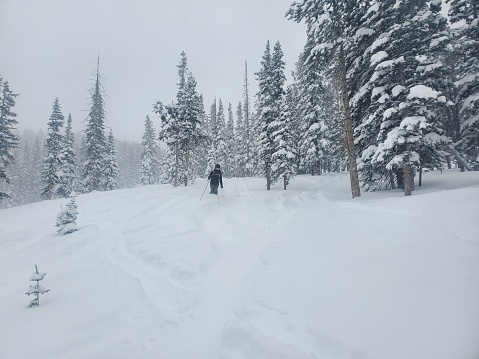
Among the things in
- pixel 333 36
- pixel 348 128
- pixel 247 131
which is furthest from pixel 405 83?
pixel 247 131

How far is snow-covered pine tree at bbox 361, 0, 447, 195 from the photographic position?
11898mm

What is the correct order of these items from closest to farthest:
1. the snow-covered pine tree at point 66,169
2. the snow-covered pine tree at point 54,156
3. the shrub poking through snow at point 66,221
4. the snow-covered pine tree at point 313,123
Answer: the shrub poking through snow at point 66,221 < the snow-covered pine tree at point 313,123 < the snow-covered pine tree at point 54,156 < the snow-covered pine tree at point 66,169

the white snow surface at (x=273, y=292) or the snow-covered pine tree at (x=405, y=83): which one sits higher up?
the snow-covered pine tree at (x=405, y=83)

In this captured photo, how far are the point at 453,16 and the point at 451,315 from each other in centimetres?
1872

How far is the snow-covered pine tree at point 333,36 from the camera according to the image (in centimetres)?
1397

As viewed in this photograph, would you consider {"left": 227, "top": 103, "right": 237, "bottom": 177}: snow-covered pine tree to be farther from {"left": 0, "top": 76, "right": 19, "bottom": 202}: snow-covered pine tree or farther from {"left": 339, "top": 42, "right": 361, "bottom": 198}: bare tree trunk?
{"left": 339, "top": 42, "right": 361, "bottom": 198}: bare tree trunk

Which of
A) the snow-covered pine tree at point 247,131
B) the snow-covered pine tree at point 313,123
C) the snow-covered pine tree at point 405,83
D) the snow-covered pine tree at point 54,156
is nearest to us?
the snow-covered pine tree at point 405,83

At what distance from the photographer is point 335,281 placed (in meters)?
5.20

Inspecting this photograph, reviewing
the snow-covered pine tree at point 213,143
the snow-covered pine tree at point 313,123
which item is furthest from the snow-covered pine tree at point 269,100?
the snow-covered pine tree at point 213,143

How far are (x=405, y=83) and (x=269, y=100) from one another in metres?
13.3

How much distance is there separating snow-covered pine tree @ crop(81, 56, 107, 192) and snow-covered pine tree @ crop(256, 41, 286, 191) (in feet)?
91.7

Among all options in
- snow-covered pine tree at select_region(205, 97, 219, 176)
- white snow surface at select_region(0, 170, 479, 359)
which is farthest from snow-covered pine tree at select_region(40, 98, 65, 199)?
white snow surface at select_region(0, 170, 479, 359)

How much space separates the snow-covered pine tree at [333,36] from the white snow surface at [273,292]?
17.5ft

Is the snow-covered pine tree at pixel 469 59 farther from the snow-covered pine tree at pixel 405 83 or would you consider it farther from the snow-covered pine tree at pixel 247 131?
the snow-covered pine tree at pixel 247 131
